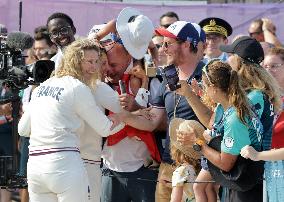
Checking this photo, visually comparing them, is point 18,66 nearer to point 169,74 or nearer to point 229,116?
point 169,74

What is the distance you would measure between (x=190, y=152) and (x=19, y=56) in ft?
5.44

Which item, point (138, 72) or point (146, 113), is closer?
point (146, 113)

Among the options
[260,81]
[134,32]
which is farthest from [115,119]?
[260,81]

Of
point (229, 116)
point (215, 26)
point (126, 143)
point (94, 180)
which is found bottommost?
point (94, 180)

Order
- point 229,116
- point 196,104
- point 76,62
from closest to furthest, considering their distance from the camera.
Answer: point 229,116 → point 196,104 → point 76,62

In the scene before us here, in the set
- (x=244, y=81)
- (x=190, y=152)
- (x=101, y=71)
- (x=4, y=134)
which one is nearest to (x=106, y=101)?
(x=101, y=71)

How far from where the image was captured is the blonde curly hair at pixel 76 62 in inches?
230

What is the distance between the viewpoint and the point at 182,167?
19.8 feet

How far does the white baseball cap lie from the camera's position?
6.30 m

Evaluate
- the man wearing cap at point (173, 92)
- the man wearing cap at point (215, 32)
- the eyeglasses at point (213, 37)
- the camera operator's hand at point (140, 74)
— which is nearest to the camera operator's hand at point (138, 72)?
the camera operator's hand at point (140, 74)

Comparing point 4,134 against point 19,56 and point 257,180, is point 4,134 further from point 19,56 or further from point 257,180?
point 257,180

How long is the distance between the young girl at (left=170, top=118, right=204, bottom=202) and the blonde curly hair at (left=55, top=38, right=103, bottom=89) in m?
0.67

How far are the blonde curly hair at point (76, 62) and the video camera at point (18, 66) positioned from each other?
0.44 meters

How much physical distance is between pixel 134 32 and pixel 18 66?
987mm
